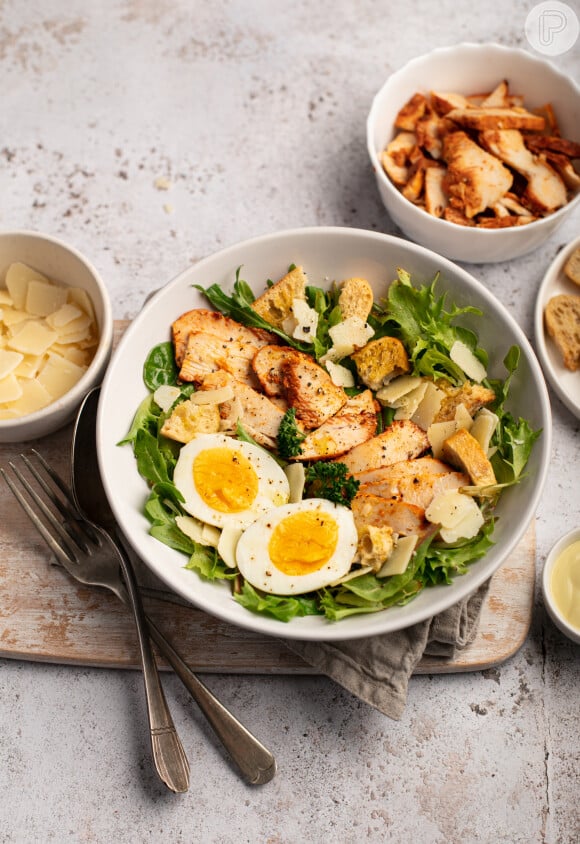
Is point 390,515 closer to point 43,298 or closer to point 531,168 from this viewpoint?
point 43,298

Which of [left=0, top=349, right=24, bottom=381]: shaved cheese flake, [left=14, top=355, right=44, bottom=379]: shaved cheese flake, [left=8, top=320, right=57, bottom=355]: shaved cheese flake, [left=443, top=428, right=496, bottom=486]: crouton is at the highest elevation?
[left=443, top=428, right=496, bottom=486]: crouton

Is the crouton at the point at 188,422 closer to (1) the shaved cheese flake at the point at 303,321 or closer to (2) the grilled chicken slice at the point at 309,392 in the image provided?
(2) the grilled chicken slice at the point at 309,392

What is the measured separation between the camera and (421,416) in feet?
9.44

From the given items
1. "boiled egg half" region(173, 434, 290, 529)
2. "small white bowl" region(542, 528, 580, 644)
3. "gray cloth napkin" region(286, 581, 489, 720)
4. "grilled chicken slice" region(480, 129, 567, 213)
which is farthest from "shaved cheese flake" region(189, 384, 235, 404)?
"grilled chicken slice" region(480, 129, 567, 213)

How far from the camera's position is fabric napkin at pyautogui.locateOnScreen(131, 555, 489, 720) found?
2.62 metres

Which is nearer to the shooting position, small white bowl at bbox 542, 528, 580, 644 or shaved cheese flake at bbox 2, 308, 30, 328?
small white bowl at bbox 542, 528, 580, 644

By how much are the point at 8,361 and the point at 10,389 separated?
0.35ft

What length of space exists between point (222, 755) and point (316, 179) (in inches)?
100

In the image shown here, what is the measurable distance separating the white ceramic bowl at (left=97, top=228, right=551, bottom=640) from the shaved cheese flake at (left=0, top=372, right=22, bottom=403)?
0.47 m

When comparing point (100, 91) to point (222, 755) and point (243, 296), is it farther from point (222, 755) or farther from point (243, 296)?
point (222, 755)

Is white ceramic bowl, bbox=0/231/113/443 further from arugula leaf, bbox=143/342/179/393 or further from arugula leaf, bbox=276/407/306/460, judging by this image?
arugula leaf, bbox=276/407/306/460

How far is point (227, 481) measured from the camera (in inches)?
107

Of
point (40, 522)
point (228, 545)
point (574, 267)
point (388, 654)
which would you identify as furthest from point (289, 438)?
point (574, 267)

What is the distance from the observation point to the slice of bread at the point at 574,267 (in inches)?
137
